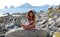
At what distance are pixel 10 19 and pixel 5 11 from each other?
0.66 m

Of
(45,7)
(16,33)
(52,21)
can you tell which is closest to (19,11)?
(45,7)

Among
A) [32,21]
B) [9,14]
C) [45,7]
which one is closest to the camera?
[32,21]

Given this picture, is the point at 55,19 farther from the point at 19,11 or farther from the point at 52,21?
the point at 19,11

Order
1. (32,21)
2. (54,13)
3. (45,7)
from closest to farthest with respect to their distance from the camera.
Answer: (32,21)
(45,7)
(54,13)

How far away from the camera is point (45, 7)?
6.74 meters

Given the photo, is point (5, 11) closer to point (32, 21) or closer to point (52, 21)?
point (52, 21)

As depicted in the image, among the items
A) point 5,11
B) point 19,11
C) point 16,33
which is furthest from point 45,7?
point 16,33

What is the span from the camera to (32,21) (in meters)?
2.78

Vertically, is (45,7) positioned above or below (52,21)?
above

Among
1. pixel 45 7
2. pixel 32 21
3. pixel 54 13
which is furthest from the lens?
pixel 54 13

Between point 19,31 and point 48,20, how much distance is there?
16.3ft

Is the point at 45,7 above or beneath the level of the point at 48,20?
above

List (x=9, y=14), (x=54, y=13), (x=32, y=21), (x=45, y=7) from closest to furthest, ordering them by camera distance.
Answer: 1. (x=32, y=21)
2. (x=45, y=7)
3. (x=9, y=14)
4. (x=54, y=13)

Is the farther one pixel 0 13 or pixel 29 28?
pixel 0 13
